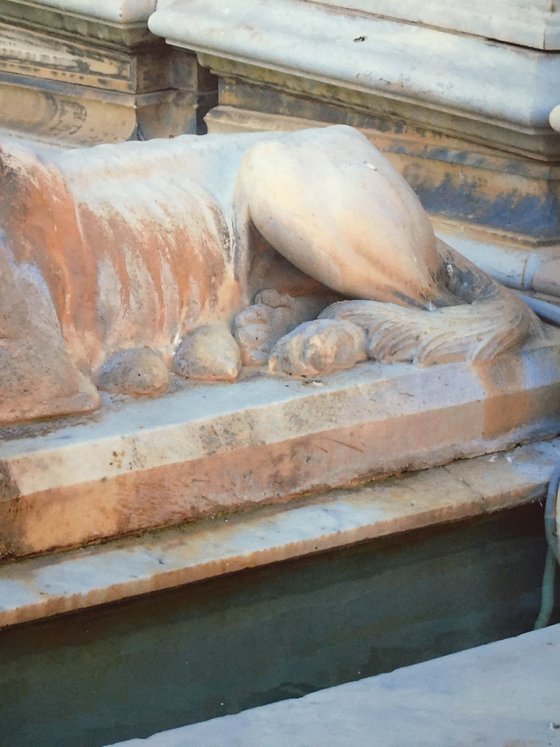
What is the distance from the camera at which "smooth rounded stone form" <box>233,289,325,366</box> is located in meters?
4.49

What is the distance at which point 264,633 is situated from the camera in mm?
3914

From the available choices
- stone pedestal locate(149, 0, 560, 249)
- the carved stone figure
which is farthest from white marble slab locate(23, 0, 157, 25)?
the carved stone figure

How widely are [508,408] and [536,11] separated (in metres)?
1.71

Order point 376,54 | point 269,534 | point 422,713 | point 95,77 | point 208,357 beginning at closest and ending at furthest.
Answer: point 422,713
point 269,534
point 208,357
point 376,54
point 95,77

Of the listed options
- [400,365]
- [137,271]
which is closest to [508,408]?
[400,365]

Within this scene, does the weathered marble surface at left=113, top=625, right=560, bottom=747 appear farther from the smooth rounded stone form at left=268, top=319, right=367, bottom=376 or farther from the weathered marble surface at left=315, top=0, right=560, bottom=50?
the weathered marble surface at left=315, top=0, right=560, bottom=50

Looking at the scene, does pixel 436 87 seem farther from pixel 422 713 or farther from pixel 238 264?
pixel 422 713

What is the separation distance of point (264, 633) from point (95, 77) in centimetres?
416

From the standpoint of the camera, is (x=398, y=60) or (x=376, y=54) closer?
(x=398, y=60)

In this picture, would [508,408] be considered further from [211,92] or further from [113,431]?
[211,92]

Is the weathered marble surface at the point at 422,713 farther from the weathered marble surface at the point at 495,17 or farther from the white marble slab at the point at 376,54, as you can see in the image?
the weathered marble surface at the point at 495,17

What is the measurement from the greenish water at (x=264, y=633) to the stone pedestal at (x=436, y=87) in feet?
5.51

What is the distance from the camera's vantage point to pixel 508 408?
15.1ft

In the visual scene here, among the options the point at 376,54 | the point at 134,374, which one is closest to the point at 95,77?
the point at 376,54
